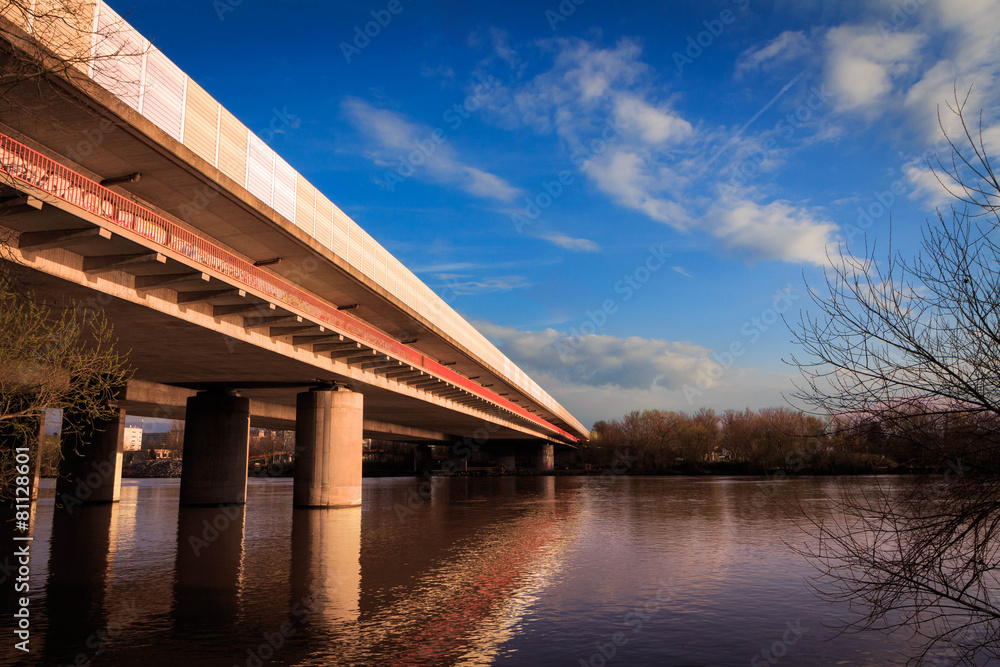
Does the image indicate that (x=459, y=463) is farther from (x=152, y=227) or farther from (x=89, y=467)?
(x=152, y=227)

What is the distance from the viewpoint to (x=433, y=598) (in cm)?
1130

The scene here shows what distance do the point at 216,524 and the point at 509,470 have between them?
7969 centimetres

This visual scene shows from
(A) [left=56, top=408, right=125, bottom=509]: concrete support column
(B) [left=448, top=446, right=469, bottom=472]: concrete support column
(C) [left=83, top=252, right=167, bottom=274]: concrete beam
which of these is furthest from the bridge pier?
(C) [left=83, top=252, right=167, bottom=274]: concrete beam

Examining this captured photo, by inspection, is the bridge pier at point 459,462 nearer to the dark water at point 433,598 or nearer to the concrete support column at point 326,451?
the concrete support column at point 326,451

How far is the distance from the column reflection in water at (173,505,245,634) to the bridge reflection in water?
4 centimetres

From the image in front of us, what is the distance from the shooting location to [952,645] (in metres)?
8.62

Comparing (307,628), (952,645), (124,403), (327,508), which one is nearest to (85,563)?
(307,628)

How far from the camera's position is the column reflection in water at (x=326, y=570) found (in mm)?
10445

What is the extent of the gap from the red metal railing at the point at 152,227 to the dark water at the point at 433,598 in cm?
652

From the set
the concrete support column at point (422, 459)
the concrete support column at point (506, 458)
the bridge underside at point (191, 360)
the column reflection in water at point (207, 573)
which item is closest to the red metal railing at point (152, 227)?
the bridge underside at point (191, 360)

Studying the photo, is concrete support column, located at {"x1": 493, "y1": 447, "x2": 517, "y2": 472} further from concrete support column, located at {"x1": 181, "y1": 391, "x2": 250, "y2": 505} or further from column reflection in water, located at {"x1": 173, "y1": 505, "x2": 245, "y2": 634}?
column reflection in water, located at {"x1": 173, "y1": 505, "x2": 245, "y2": 634}

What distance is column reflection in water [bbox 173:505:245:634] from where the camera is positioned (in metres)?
10.1

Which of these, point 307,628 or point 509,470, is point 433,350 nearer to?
point 307,628

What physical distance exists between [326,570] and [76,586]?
4.70m
